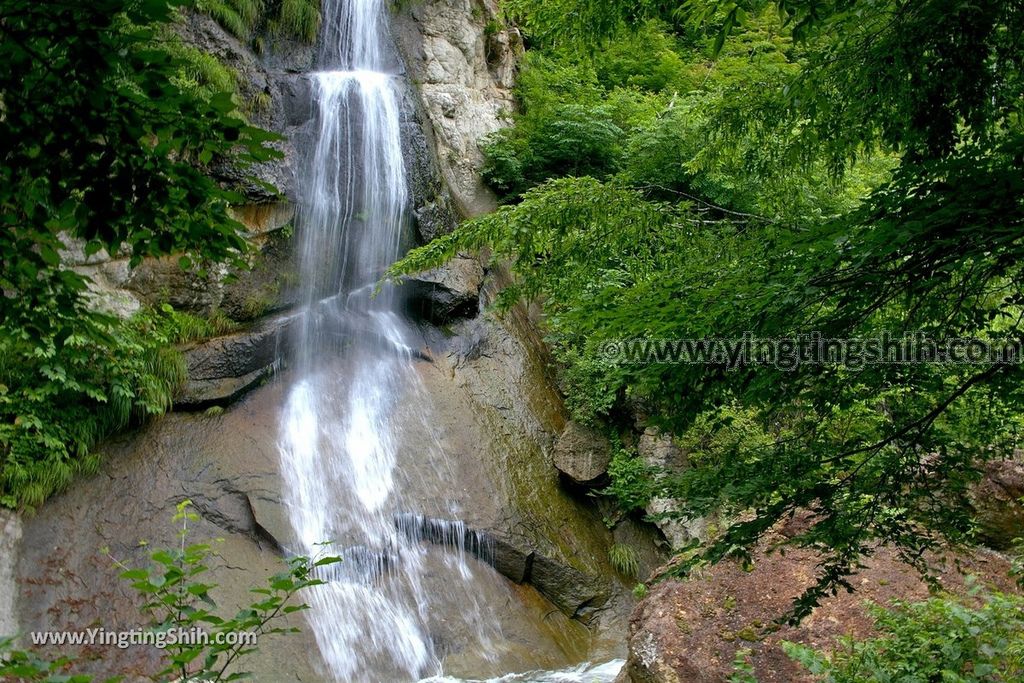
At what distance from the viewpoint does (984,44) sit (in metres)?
3.42

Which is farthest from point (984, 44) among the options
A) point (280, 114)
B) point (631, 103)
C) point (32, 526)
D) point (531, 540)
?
point (631, 103)

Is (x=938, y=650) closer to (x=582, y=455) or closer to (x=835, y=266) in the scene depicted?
(x=835, y=266)

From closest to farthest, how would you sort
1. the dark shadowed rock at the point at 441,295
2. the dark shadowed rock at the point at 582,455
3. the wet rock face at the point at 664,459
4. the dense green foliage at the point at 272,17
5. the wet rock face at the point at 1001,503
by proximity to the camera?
the wet rock face at the point at 1001,503 → the wet rock face at the point at 664,459 → the dark shadowed rock at the point at 582,455 → the dark shadowed rock at the point at 441,295 → the dense green foliage at the point at 272,17

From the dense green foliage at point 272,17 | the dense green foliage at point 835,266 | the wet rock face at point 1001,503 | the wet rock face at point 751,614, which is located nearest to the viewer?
the dense green foliage at point 835,266

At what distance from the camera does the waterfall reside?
7.07 m

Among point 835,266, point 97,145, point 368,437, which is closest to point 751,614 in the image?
point 835,266

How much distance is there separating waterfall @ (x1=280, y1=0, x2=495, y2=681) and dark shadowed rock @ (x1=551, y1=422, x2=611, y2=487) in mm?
1882

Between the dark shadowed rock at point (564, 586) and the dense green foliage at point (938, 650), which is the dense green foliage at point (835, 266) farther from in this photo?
the dark shadowed rock at point (564, 586)

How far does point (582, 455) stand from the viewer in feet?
31.1

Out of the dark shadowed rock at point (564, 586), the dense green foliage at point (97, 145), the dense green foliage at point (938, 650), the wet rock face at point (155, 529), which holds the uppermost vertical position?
the dense green foliage at point (97, 145)

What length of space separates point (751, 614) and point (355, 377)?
6.07 metres

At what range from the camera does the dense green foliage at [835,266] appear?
281 centimetres

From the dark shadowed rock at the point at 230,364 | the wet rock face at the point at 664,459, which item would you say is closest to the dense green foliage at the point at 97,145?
the dark shadowed rock at the point at 230,364

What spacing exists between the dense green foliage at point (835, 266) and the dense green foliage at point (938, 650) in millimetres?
716
